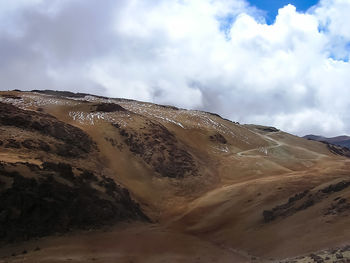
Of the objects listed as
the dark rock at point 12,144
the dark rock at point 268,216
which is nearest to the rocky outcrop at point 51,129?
the dark rock at point 12,144

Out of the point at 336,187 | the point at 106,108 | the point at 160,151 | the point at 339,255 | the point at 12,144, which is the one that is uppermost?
the point at 106,108

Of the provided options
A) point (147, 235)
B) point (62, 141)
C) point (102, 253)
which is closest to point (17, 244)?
point (102, 253)

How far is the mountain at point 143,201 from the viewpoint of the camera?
674 inches

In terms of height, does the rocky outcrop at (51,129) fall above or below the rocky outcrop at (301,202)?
above

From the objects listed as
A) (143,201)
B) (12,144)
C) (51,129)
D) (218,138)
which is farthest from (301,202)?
(218,138)

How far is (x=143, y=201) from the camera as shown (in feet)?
98.8

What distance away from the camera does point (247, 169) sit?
43.1 meters

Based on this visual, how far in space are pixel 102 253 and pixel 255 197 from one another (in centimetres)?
1494

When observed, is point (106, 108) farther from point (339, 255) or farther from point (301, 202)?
point (339, 255)

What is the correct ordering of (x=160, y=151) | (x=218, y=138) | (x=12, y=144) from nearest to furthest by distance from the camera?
(x=12, y=144)
(x=160, y=151)
(x=218, y=138)

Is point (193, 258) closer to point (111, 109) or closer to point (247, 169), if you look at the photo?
point (247, 169)

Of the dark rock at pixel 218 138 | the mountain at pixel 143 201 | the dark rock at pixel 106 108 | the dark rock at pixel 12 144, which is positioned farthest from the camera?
the dark rock at pixel 218 138

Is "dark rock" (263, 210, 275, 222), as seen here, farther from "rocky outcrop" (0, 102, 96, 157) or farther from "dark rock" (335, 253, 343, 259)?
"rocky outcrop" (0, 102, 96, 157)

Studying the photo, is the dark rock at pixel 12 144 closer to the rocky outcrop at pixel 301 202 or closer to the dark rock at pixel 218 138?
the rocky outcrop at pixel 301 202
